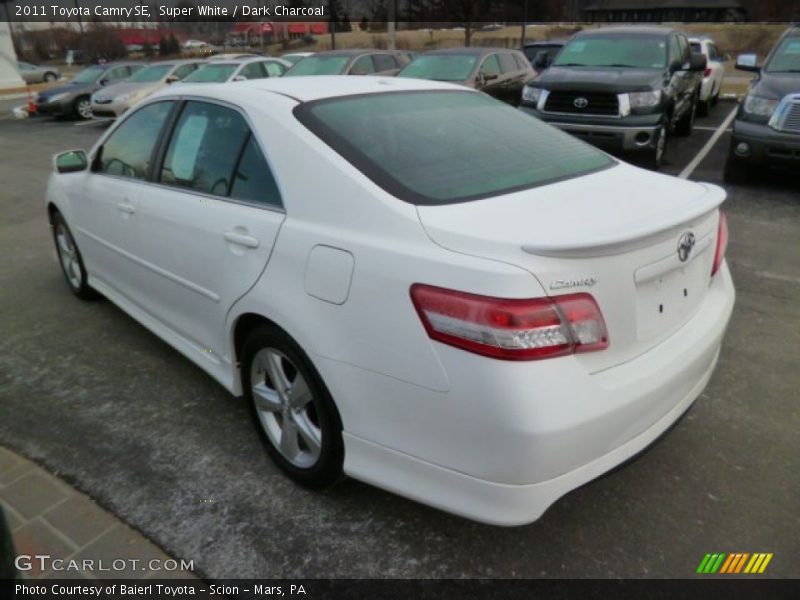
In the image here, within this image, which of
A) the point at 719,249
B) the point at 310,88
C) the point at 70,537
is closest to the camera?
the point at 70,537

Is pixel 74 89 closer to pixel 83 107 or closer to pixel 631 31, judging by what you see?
pixel 83 107

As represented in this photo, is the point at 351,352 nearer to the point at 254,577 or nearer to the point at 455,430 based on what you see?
the point at 455,430

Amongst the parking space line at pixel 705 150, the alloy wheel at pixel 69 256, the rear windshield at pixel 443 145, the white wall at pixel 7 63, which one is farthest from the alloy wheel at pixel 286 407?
the white wall at pixel 7 63

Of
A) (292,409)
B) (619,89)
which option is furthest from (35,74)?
(292,409)

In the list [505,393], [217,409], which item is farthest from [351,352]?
[217,409]

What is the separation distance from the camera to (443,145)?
8.57ft

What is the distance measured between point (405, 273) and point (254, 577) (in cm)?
120

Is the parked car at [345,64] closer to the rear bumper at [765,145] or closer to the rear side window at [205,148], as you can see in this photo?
the rear bumper at [765,145]

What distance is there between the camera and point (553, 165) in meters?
2.69

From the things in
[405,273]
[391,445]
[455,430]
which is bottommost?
[391,445]

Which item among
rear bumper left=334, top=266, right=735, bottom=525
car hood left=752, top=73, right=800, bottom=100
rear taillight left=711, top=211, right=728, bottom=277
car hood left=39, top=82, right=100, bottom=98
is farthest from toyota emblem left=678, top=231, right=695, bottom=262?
car hood left=39, top=82, right=100, bottom=98

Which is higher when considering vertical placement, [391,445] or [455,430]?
[455,430]

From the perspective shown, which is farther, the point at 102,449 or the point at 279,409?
the point at 102,449

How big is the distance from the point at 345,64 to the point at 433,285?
40.3 ft
